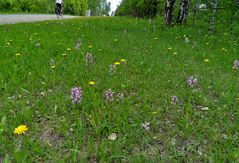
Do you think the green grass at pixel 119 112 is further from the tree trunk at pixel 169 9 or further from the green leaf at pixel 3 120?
the tree trunk at pixel 169 9

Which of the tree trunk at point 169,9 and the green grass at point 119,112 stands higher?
the tree trunk at point 169,9

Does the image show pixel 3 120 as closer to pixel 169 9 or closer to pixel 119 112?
pixel 119 112

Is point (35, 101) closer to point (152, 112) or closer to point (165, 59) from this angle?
point (152, 112)

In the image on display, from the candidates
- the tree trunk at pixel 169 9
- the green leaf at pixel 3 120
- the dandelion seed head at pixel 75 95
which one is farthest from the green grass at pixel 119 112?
the tree trunk at pixel 169 9

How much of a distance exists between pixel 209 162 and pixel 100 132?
1296 millimetres

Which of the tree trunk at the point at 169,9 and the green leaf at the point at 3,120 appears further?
the tree trunk at the point at 169,9

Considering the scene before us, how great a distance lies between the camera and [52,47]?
8094mm

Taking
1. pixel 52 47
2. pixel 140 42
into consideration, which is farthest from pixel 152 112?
pixel 140 42

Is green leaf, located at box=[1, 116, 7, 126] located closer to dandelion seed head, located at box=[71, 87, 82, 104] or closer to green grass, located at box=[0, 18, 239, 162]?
green grass, located at box=[0, 18, 239, 162]

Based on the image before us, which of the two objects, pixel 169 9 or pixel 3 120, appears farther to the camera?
pixel 169 9

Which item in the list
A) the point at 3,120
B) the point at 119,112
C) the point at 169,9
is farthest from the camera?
the point at 169,9

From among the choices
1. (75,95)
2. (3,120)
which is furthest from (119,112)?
(3,120)

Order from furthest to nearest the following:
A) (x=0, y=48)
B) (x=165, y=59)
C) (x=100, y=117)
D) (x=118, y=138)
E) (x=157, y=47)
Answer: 1. (x=157, y=47)
2. (x=0, y=48)
3. (x=165, y=59)
4. (x=100, y=117)
5. (x=118, y=138)

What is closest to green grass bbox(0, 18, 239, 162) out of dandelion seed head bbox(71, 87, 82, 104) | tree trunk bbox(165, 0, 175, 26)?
dandelion seed head bbox(71, 87, 82, 104)
